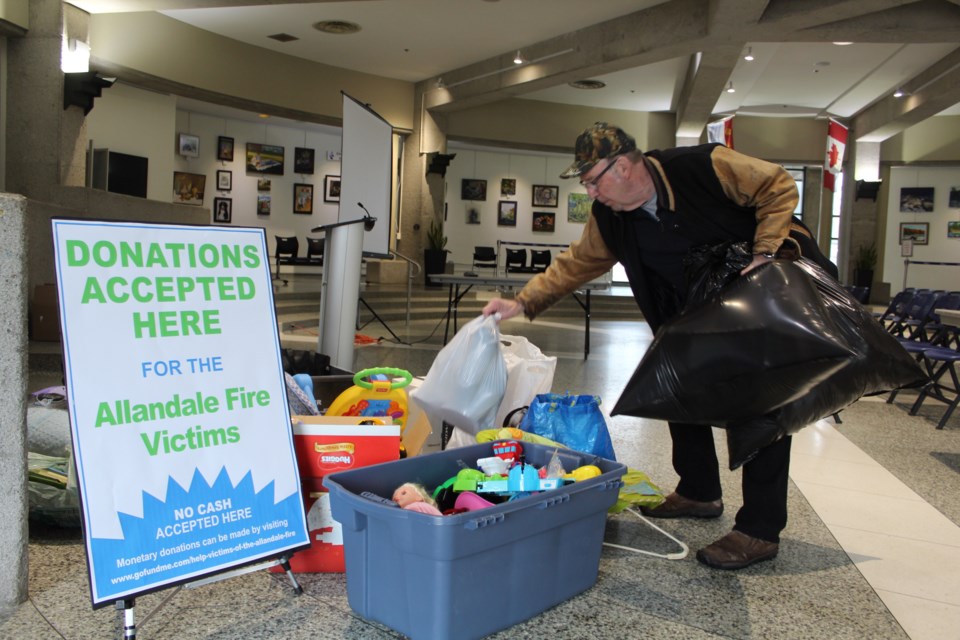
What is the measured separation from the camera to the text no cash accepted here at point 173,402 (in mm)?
1541

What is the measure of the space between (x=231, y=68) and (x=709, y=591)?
10.6 meters

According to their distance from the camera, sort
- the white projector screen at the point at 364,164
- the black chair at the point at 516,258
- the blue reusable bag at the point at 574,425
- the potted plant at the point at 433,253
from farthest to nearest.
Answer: the black chair at the point at 516,258 < the potted plant at the point at 433,253 < the white projector screen at the point at 364,164 < the blue reusable bag at the point at 574,425

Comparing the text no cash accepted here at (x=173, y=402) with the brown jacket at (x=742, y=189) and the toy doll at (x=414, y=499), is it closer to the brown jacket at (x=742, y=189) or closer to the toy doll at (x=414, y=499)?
the toy doll at (x=414, y=499)

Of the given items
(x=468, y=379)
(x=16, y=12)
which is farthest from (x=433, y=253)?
(x=468, y=379)

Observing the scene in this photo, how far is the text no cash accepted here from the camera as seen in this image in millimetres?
1541

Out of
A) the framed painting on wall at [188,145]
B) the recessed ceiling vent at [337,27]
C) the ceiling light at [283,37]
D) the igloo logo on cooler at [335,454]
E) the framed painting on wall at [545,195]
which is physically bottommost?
the igloo logo on cooler at [335,454]

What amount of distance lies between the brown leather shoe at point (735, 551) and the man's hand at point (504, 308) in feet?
2.90

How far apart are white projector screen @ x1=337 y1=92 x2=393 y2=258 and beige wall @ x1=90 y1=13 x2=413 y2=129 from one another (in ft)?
17.2

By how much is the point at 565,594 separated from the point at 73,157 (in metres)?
8.23

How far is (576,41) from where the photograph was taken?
1037cm

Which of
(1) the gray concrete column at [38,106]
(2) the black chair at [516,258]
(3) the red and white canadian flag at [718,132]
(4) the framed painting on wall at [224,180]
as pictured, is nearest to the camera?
(1) the gray concrete column at [38,106]

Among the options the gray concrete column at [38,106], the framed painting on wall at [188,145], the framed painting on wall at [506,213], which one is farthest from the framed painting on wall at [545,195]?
the gray concrete column at [38,106]

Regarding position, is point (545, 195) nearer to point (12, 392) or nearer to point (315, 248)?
point (315, 248)

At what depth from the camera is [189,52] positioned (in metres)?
10.2
